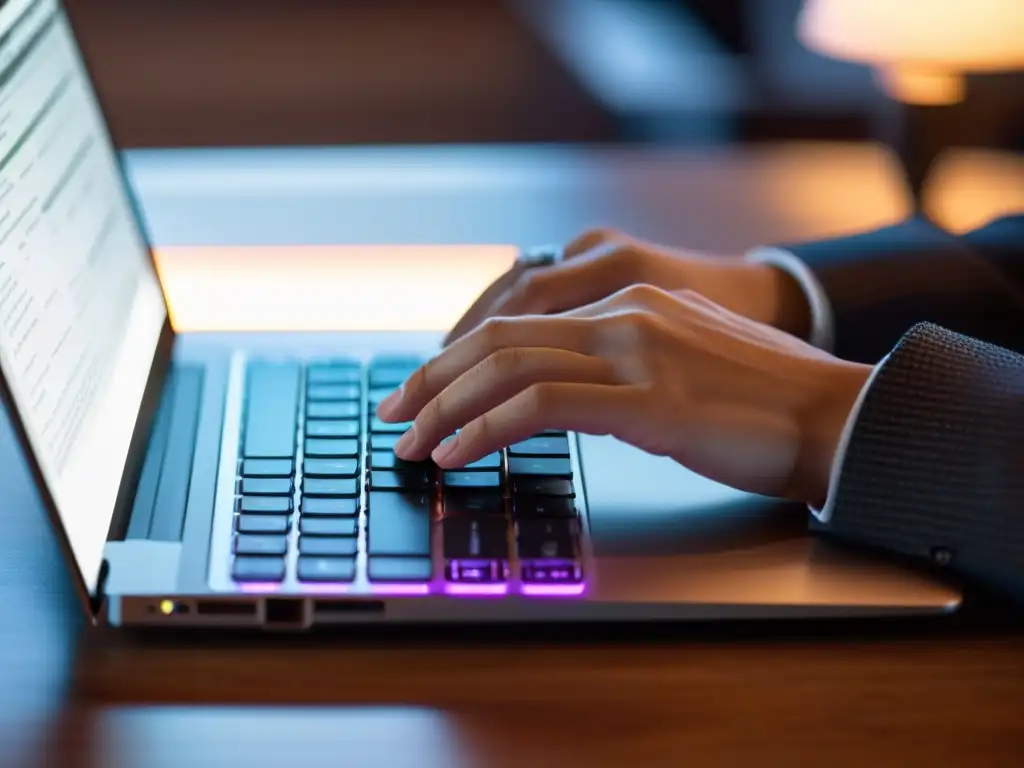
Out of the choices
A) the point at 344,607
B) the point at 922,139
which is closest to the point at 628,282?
the point at 344,607

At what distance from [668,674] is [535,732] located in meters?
0.06

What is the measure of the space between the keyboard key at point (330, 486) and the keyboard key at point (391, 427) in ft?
0.18

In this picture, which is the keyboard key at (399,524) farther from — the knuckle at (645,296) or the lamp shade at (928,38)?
the lamp shade at (928,38)

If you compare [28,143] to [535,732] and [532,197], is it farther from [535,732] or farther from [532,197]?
[532,197]

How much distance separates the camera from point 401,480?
58 centimetres

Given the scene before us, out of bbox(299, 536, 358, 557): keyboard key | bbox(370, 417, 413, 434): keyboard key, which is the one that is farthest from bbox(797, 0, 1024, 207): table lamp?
bbox(299, 536, 358, 557): keyboard key

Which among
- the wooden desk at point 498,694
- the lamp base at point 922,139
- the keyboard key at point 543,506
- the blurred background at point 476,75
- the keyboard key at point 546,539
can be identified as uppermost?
the blurred background at point 476,75

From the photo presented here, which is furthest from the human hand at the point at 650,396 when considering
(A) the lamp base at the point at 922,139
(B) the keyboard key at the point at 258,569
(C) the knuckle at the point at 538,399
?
(A) the lamp base at the point at 922,139

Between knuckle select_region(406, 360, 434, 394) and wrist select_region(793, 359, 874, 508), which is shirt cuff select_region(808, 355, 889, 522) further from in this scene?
knuckle select_region(406, 360, 434, 394)

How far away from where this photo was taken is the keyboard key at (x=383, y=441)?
0.61 metres

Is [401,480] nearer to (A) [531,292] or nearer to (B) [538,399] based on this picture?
(B) [538,399]

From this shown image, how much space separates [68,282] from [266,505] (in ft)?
0.50

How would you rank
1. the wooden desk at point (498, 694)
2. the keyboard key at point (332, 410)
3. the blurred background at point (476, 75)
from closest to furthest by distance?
the wooden desk at point (498, 694) → the keyboard key at point (332, 410) → the blurred background at point (476, 75)

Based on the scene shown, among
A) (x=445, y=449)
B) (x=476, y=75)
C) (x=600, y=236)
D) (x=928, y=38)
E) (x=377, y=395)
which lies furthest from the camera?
(x=476, y=75)
